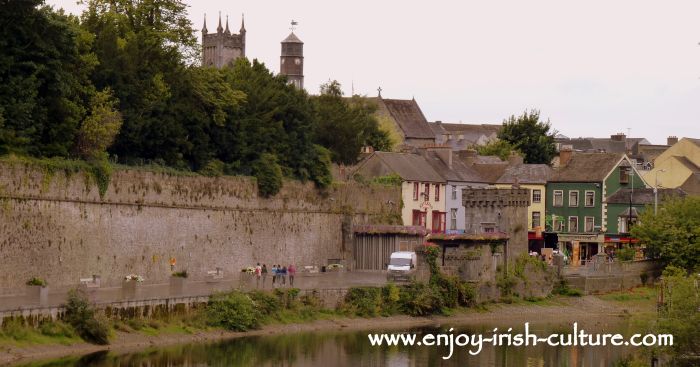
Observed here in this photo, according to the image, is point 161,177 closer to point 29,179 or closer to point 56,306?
point 29,179

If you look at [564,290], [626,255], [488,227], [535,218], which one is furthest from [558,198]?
[488,227]

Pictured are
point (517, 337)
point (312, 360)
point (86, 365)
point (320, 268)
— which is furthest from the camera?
point (320, 268)

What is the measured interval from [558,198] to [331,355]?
151 ft

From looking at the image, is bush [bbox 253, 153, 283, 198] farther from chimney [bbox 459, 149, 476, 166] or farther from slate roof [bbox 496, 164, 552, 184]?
chimney [bbox 459, 149, 476, 166]

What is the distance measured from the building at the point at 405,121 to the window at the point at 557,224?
2095 centimetres

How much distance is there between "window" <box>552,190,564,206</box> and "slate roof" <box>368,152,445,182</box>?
7.69 meters

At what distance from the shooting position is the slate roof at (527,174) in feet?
330

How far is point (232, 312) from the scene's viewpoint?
60219 mm

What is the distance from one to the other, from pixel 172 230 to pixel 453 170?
3263 centimetres

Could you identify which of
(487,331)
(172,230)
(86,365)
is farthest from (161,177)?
(86,365)

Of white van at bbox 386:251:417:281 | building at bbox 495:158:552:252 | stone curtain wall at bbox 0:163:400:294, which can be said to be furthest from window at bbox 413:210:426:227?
white van at bbox 386:251:417:281

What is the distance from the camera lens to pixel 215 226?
74.6 m

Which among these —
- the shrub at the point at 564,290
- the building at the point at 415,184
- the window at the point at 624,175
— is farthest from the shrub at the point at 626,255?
the building at the point at 415,184

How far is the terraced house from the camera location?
324ft
